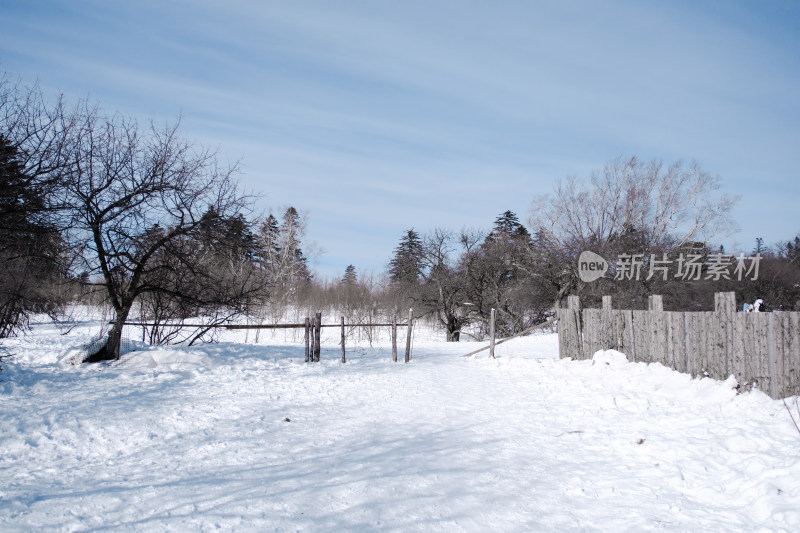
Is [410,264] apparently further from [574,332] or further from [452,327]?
[574,332]

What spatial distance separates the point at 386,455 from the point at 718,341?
6204 mm

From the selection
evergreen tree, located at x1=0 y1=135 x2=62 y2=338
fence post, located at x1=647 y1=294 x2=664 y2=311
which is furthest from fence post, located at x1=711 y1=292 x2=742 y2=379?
evergreen tree, located at x1=0 y1=135 x2=62 y2=338

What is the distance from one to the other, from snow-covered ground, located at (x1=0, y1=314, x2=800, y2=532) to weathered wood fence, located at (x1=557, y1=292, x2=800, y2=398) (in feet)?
1.24

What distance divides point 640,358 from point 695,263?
72.2ft

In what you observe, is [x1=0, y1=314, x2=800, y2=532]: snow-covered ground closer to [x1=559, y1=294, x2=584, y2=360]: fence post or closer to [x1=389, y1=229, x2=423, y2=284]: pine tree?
[x1=559, y1=294, x2=584, y2=360]: fence post

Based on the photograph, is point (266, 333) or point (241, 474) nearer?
point (241, 474)

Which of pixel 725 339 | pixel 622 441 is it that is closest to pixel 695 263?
pixel 725 339

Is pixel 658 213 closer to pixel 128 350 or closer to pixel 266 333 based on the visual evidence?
pixel 266 333

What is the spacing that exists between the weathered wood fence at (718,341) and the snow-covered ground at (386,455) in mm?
377

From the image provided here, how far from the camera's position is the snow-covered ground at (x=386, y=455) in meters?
4.22

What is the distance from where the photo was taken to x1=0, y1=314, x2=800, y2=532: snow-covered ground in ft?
13.9

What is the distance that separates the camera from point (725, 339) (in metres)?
Result: 8.27

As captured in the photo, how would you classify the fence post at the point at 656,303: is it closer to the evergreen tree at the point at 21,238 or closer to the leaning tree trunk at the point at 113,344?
the leaning tree trunk at the point at 113,344

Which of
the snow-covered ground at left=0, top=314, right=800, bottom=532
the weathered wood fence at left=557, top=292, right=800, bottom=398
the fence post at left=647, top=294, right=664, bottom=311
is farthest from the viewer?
the fence post at left=647, top=294, right=664, bottom=311
